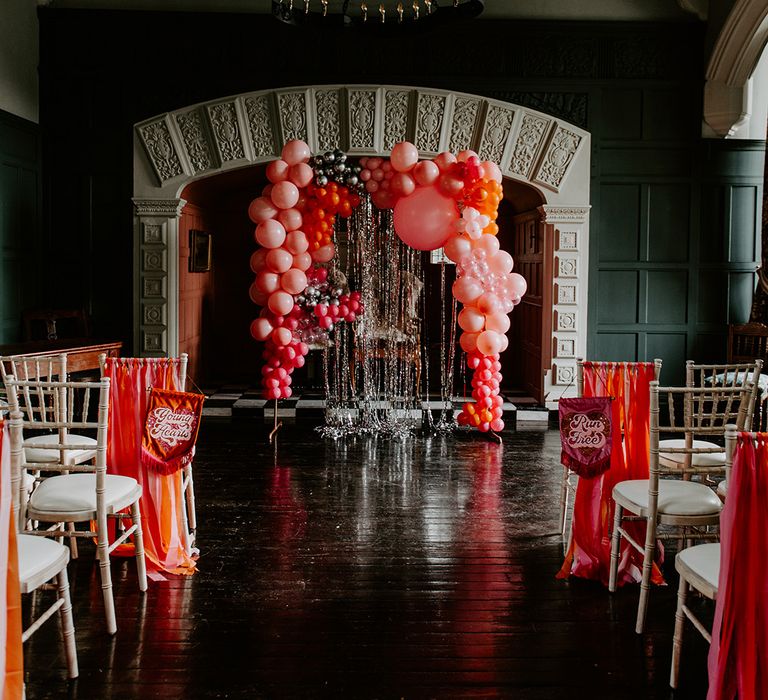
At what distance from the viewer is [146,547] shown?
13.6ft

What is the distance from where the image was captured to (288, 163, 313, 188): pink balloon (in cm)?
718

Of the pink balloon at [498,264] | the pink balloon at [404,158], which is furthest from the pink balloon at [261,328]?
the pink balloon at [498,264]

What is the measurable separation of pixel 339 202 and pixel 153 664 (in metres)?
4.87

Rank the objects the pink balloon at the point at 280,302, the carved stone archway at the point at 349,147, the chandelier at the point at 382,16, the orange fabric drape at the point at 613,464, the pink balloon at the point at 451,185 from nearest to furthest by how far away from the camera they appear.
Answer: the orange fabric drape at the point at 613,464, the chandelier at the point at 382,16, the pink balloon at the point at 451,185, the pink balloon at the point at 280,302, the carved stone archway at the point at 349,147

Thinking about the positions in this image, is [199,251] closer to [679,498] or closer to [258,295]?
[258,295]

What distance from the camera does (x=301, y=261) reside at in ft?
24.1

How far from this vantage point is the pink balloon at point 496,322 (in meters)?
7.23

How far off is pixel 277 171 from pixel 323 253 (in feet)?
2.68

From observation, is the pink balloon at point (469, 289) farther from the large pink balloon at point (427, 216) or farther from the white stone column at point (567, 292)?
the white stone column at point (567, 292)

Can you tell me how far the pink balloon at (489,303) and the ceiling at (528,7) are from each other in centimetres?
334

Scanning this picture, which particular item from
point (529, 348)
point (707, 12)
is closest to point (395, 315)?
point (529, 348)

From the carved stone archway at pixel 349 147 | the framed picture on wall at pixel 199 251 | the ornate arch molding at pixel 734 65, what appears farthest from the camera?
the framed picture on wall at pixel 199 251

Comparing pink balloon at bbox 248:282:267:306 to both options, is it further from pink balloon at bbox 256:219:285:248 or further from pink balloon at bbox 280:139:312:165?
pink balloon at bbox 280:139:312:165

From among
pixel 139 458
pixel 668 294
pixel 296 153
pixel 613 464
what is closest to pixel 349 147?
pixel 296 153
